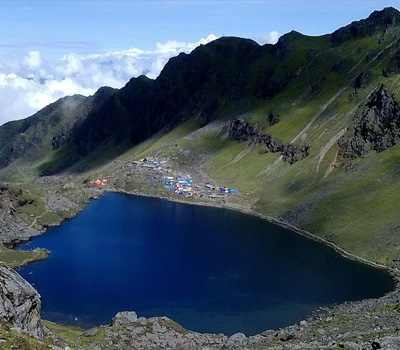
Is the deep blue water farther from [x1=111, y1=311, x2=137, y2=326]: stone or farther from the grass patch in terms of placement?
[x1=111, y1=311, x2=137, y2=326]: stone

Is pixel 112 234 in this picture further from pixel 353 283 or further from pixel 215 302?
pixel 353 283

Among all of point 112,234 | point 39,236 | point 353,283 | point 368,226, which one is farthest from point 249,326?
point 39,236

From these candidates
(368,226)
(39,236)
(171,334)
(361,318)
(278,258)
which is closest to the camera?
(171,334)

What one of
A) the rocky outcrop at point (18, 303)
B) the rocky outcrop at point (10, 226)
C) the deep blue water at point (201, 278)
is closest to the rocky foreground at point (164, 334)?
the rocky outcrop at point (18, 303)

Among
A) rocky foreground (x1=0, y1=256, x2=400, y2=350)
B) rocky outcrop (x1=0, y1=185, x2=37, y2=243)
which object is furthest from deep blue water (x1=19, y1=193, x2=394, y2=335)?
rocky foreground (x1=0, y1=256, x2=400, y2=350)

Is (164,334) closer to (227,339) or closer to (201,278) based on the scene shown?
(227,339)

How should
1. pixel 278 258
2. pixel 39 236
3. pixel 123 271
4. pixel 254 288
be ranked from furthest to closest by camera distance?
pixel 39 236, pixel 278 258, pixel 123 271, pixel 254 288

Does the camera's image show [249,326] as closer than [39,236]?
Yes

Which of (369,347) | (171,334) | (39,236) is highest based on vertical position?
(369,347)

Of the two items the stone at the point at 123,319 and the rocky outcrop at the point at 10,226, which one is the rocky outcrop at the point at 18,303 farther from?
the rocky outcrop at the point at 10,226
